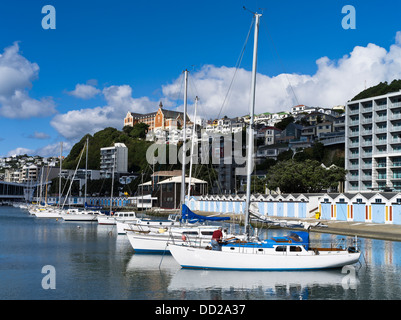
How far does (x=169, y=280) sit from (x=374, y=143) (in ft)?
288

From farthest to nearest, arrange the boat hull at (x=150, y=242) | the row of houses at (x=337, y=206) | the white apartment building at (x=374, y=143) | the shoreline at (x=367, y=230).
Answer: the white apartment building at (x=374, y=143) < the row of houses at (x=337, y=206) < the shoreline at (x=367, y=230) < the boat hull at (x=150, y=242)

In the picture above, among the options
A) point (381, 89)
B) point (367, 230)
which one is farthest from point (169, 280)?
point (381, 89)

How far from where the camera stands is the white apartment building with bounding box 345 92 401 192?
99.2m

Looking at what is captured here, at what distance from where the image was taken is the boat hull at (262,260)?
3041cm

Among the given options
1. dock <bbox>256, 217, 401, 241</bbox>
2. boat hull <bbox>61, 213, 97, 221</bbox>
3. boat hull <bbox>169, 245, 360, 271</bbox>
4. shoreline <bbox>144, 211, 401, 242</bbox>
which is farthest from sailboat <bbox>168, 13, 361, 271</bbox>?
boat hull <bbox>61, 213, 97, 221</bbox>

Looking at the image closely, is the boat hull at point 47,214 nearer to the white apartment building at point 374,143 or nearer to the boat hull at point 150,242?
the boat hull at point 150,242

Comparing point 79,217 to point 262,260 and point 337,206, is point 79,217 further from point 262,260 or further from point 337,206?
point 262,260

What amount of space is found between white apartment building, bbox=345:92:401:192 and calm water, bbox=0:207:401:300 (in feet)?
211

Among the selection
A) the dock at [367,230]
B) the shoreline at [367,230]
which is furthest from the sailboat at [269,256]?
the dock at [367,230]

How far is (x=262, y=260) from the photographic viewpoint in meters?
30.4

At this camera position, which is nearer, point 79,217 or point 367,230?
point 367,230

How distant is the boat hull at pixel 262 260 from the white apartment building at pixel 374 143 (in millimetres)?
70212

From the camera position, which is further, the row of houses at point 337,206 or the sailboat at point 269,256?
the row of houses at point 337,206
